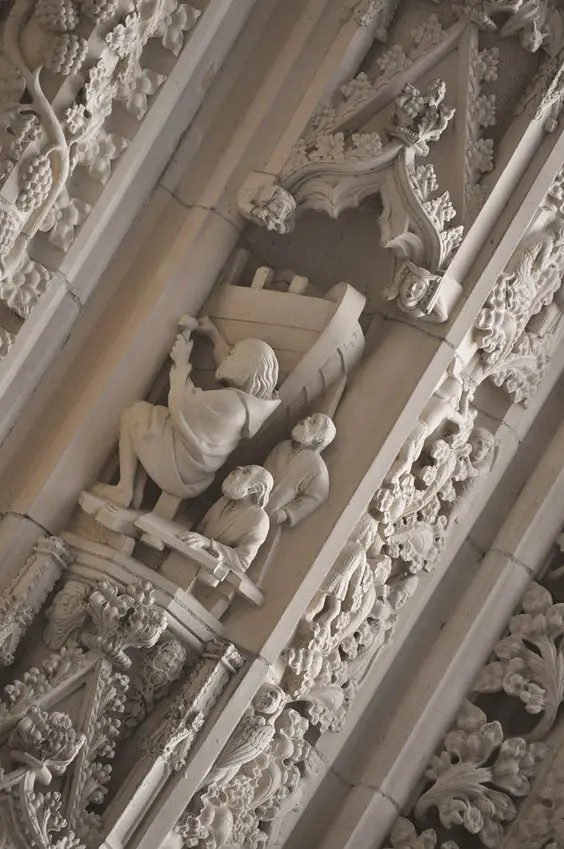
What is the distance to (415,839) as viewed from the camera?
4.21 meters

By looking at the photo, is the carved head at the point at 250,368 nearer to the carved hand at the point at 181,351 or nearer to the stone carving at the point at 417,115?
the carved hand at the point at 181,351

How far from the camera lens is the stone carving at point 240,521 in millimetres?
3736

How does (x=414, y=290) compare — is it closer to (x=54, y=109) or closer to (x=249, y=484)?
(x=249, y=484)

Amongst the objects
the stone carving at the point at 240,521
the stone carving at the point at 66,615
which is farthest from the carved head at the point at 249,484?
the stone carving at the point at 66,615

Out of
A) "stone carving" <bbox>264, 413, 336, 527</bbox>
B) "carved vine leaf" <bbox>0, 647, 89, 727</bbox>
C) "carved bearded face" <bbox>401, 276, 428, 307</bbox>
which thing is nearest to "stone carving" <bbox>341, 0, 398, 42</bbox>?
"carved bearded face" <bbox>401, 276, 428, 307</bbox>

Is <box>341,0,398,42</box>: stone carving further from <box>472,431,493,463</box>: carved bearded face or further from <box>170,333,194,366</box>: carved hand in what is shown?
<box>472,431,493,463</box>: carved bearded face

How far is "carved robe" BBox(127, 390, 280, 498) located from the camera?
12.2 ft

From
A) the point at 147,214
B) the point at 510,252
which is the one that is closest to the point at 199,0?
the point at 147,214

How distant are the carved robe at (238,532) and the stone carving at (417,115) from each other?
3.57ft

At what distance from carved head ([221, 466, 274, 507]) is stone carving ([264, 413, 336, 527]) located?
0.08 m

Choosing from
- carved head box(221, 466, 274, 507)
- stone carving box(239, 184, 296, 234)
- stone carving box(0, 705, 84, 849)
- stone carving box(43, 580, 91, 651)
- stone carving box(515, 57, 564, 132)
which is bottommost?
stone carving box(0, 705, 84, 849)

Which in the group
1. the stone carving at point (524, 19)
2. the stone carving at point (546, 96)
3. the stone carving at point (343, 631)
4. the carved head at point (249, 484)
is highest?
the stone carving at point (524, 19)

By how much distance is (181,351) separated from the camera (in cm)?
385

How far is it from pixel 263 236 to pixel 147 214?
1.15 ft
